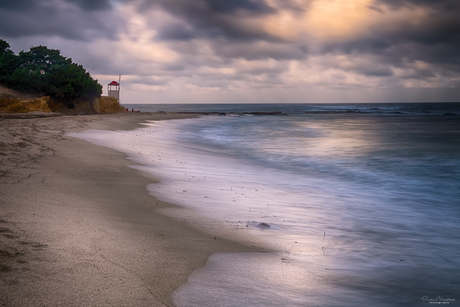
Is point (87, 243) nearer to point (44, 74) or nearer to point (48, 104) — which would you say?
point (48, 104)

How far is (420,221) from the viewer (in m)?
6.36

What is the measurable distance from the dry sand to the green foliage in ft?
120

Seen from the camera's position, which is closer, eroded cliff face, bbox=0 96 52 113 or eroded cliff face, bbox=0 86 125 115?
eroded cliff face, bbox=0 96 52 113

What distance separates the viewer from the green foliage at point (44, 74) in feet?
120

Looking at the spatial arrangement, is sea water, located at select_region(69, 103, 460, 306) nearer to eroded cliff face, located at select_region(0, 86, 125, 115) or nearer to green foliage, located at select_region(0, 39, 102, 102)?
eroded cliff face, located at select_region(0, 86, 125, 115)

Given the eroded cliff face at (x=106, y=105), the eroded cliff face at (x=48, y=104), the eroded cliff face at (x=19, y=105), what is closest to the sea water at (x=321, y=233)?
the eroded cliff face at (x=19, y=105)

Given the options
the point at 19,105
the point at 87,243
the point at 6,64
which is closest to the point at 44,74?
the point at 6,64

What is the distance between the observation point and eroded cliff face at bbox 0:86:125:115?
30328 millimetres

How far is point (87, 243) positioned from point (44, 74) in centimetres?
4235

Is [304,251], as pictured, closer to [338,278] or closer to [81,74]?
[338,278]

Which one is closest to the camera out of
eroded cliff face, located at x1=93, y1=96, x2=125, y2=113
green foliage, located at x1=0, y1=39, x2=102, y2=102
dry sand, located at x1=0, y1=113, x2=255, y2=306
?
dry sand, located at x1=0, y1=113, x2=255, y2=306

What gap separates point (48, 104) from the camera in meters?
37.2

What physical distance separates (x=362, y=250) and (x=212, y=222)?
2201 mm

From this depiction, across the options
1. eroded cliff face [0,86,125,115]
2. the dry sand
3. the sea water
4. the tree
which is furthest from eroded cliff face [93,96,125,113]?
the dry sand
